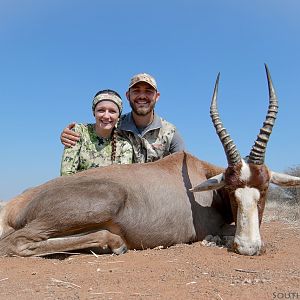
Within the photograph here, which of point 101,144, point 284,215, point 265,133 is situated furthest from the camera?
point 284,215

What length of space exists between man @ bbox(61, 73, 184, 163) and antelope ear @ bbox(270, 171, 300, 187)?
262 cm

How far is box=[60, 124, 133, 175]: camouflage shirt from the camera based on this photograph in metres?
7.77

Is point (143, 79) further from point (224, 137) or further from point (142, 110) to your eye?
point (224, 137)

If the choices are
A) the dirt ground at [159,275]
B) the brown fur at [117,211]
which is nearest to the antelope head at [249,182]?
the dirt ground at [159,275]

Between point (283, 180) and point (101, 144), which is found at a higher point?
point (101, 144)

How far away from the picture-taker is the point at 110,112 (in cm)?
782

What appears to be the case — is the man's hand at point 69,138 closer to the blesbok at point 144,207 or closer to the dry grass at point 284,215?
the blesbok at point 144,207

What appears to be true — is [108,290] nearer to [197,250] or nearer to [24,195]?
[197,250]

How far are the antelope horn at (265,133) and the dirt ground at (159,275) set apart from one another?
44.3 inches

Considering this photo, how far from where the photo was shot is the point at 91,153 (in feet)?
25.9

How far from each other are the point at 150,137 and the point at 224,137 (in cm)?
245

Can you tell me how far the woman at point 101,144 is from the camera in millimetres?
7766

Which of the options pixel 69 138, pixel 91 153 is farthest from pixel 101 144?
pixel 69 138

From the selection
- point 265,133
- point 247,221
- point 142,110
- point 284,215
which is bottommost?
point 284,215
